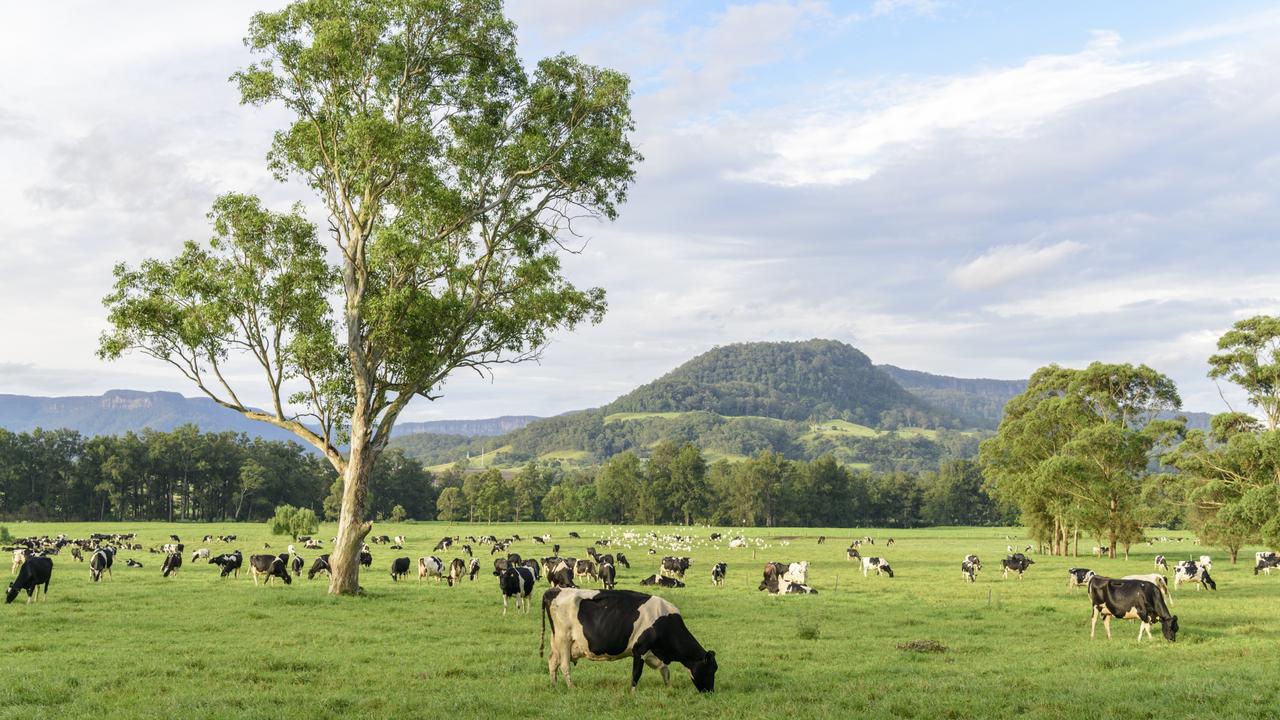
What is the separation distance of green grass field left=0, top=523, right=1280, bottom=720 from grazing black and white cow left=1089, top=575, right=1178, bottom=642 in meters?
0.49

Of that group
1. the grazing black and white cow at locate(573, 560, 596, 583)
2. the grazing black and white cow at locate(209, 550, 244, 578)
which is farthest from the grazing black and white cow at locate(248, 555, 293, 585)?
the grazing black and white cow at locate(573, 560, 596, 583)

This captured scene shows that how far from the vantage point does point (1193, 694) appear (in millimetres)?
14156

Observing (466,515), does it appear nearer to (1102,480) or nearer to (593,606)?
(1102,480)

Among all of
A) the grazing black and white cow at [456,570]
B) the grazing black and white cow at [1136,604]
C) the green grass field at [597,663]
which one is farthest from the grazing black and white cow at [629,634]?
the grazing black and white cow at [456,570]

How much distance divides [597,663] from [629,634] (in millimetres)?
3438

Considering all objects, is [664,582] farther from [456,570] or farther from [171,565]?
[171,565]

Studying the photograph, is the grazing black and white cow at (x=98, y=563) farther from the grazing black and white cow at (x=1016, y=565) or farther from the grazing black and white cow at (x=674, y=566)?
the grazing black and white cow at (x=1016, y=565)

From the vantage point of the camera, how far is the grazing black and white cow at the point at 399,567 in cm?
3834

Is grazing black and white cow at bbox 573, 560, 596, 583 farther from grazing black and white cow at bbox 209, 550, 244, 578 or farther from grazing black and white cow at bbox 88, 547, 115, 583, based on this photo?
grazing black and white cow at bbox 88, 547, 115, 583

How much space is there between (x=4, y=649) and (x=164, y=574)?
894 inches

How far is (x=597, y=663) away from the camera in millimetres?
17047

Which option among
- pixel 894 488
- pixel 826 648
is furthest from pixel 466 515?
pixel 826 648

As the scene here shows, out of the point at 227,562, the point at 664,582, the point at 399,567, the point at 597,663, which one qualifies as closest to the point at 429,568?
the point at 399,567

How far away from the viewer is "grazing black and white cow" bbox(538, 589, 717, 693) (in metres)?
14.1
